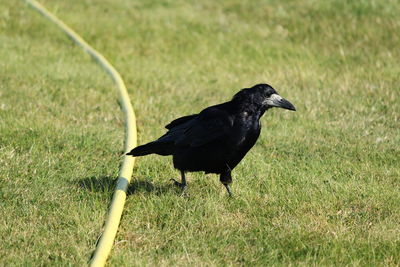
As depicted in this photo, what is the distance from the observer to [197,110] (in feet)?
30.1

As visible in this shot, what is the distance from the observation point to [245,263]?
4789mm

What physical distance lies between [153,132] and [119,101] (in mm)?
1356

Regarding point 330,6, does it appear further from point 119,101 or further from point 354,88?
point 119,101

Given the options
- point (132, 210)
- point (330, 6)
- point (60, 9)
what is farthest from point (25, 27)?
point (132, 210)

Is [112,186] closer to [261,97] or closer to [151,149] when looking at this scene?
[151,149]

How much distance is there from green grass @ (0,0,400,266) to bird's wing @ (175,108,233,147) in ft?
1.54

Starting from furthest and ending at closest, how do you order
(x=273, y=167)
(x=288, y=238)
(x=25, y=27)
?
(x=25, y=27) → (x=273, y=167) → (x=288, y=238)

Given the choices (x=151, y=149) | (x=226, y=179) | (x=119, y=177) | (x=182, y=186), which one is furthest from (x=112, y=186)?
(x=226, y=179)

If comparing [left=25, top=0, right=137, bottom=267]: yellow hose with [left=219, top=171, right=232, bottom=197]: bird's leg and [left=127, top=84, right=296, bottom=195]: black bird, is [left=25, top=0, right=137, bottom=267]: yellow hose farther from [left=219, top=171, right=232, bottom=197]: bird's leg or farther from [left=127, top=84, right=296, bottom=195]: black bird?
[left=219, top=171, right=232, bottom=197]: bird's leg

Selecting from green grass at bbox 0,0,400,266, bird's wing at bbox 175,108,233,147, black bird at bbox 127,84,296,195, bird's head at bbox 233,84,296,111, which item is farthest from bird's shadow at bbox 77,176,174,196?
bird's head at bbox 233,84,296,111

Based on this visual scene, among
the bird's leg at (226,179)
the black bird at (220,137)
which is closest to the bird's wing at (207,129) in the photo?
the black bird at (220,137)

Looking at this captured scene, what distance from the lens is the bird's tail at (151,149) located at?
6.06m

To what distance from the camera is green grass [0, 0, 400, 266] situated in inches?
200

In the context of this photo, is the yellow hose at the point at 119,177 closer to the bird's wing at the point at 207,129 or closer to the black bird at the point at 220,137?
the black bird at the point at 220,137
